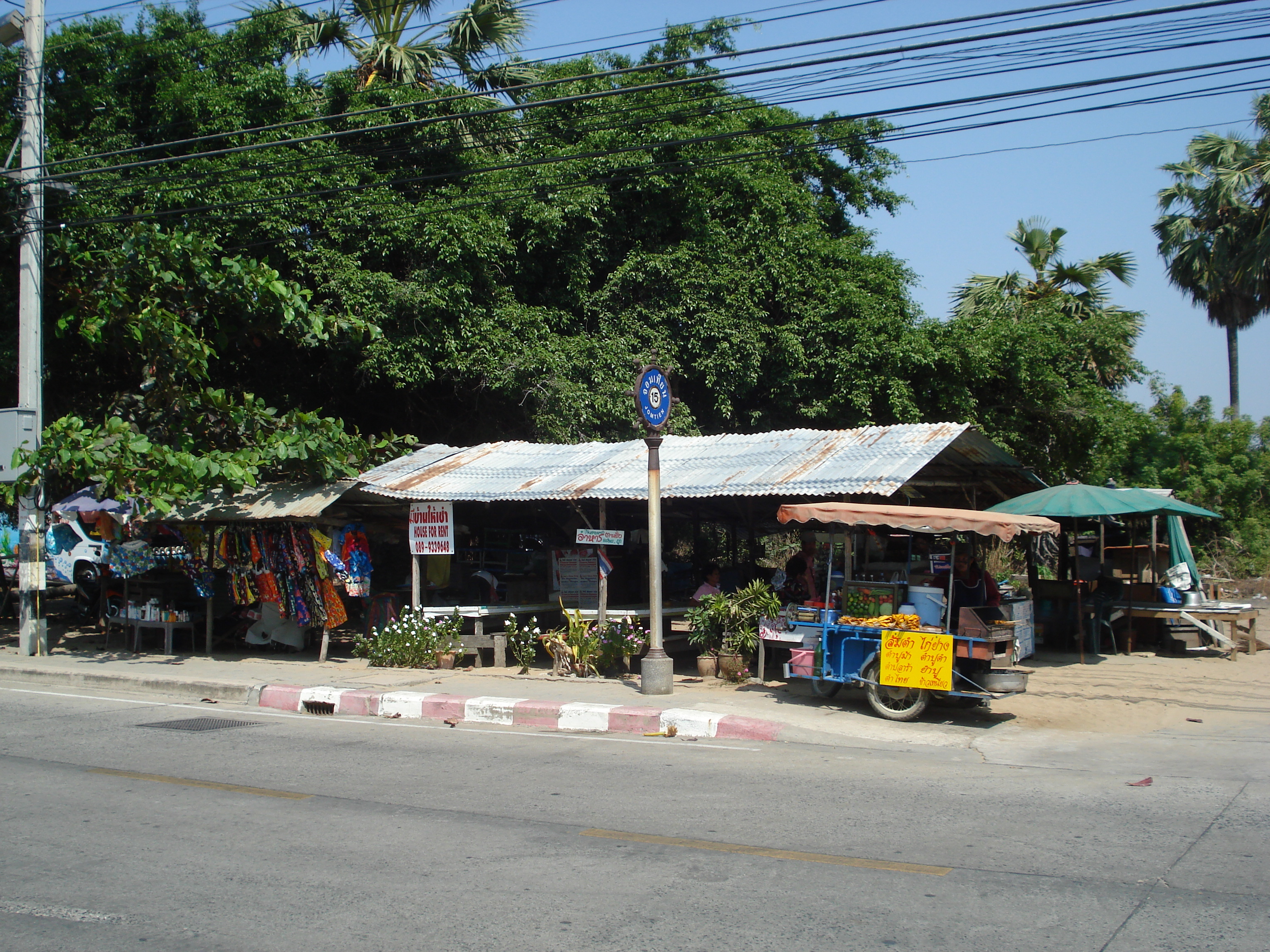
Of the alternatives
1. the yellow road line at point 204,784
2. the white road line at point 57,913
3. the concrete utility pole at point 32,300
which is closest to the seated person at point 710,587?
the yellow road line at point 204,784

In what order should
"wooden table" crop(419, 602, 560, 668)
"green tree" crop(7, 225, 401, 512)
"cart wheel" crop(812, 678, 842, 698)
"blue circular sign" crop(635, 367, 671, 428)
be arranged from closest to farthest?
"cart wheel" crop(812, 678, 842, 698) → "blue circular sign" crop(635, 367, 671, 428) → "green tree" crop(7, 225, 401, 512) → "wooden table" crop(419, 602, 560, 668)

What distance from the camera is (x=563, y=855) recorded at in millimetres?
5594

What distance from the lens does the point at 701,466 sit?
1354 cm

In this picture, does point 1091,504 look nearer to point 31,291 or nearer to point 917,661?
point 917,661

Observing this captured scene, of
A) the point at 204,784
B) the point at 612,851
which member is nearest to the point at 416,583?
the point at 204,784

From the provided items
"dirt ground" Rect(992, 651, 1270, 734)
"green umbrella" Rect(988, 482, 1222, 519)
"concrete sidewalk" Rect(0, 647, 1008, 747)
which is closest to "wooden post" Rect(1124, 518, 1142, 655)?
"dirt ground" Rect(992, 651, 1270, 734)

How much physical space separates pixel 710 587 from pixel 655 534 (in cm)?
248

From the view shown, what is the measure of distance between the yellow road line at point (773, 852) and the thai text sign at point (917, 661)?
431cm

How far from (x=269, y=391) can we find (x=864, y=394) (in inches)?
509

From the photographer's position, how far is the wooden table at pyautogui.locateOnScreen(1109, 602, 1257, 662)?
47.7 ft

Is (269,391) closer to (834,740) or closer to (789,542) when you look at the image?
(789,542)

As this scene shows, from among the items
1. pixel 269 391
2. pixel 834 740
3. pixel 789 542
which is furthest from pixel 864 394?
pixel 269 391

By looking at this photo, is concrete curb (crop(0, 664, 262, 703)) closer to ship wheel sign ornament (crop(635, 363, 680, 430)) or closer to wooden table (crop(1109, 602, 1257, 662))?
ship wheel sign ornament (crop(635, 363, 680, 430))

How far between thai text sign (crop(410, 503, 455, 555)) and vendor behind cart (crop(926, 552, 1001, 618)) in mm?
6735
